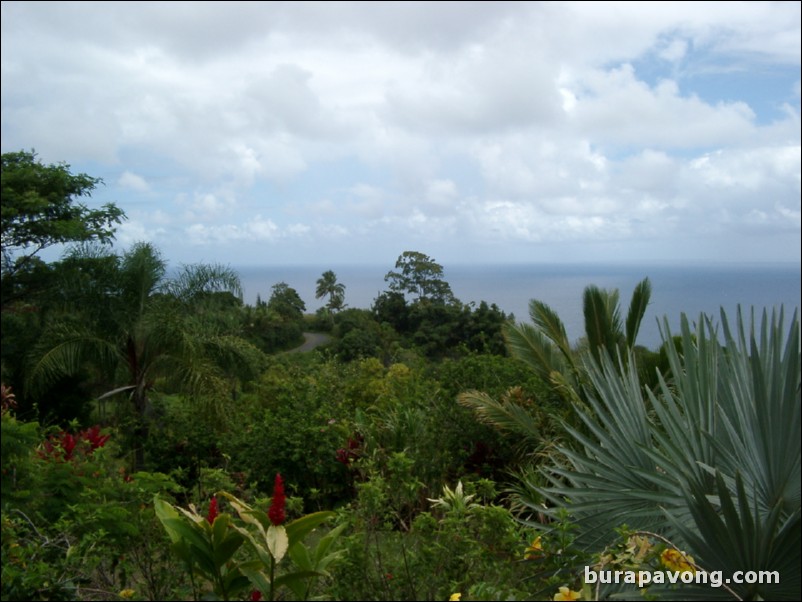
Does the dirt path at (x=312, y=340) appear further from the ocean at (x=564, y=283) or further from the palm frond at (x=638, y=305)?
the palm frond at (x=638, y=305)

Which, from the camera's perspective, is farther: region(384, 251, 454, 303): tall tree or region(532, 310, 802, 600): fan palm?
region(384, 251, 454, 303): tall tree

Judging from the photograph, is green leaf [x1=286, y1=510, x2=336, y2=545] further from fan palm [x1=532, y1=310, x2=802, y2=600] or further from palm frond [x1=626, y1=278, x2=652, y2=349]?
palm frond [x1=626, y1=278, x2=652, y2=349]

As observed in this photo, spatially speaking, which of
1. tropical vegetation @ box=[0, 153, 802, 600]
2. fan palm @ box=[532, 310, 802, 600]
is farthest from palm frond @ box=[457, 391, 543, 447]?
fan palm @ box=[532, 310, 802, 600]

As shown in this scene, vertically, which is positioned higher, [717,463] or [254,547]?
[717,463]

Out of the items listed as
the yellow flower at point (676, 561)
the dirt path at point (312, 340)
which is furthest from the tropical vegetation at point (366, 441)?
the dirt path at point (312, 340)

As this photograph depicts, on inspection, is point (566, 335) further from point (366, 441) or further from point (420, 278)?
point (420, 278)

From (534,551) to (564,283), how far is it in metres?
13.3

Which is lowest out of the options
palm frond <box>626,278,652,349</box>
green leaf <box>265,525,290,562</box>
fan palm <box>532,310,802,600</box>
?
green leaf <box>265,525,290,562</box>

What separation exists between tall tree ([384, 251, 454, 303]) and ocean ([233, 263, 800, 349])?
0.23 m

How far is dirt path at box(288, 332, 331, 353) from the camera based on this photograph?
1798 cm

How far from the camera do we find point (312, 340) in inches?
749

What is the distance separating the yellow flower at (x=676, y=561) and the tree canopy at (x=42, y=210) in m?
14.3

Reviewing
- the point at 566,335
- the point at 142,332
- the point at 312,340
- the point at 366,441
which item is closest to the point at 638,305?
the point at 566,335

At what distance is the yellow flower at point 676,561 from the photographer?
2.24 m
